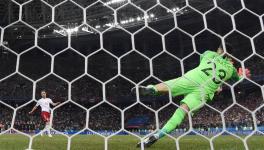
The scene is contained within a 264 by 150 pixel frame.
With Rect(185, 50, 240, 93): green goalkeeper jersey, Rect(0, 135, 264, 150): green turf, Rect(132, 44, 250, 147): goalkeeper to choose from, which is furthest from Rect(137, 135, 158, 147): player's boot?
Rect(185, 50, 240, 93): green goalkeeper jersey

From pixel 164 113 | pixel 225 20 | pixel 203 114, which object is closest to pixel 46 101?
pixel 164 113

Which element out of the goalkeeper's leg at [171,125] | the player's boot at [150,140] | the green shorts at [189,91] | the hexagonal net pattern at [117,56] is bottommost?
the hexagonal net pattern at [117,56]

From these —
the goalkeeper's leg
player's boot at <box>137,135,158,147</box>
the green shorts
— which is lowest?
player's boot at <box>137,135,158,147</box>

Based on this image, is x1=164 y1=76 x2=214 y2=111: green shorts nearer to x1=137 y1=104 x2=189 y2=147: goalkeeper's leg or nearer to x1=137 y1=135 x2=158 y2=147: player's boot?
x1=137 y1=104 x2=189 y2=147: goalkeeper's leg

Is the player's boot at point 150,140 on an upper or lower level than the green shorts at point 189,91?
lower

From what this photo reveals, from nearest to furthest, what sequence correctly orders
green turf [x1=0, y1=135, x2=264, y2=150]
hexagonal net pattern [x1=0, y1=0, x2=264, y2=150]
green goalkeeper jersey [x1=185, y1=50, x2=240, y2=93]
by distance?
green goalkeeper jersey [x1=185, y1=50, x2=240, y2=93] → green turf [x1=0, y1=135, x2=264, y2=150] → hexagonal net pattern [x1=0, y1=0, x2=264, y2=150]

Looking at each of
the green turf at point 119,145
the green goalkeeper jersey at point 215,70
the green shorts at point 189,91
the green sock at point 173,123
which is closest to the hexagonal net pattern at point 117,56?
the green turf at point 119,145

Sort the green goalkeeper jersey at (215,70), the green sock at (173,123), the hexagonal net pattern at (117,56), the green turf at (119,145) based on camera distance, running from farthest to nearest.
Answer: the hexagonal net pattern at (117,56) → the green turf at (119,145) → the green goalkeeper jersey at (215,70) → the green sock at (173,123)

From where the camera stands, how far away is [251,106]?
15539 mm

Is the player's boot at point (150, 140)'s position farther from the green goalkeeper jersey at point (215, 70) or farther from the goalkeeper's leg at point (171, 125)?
the green goalkeeper jersey at point (215, 70)

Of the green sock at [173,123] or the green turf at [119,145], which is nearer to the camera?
the green sock at [173,123]

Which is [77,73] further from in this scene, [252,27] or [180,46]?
[252,27]

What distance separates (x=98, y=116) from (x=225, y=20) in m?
7.50

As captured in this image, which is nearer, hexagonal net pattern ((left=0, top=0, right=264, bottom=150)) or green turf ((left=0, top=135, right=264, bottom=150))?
green turf ((left=0, top=135, right=264, bottom=150))
